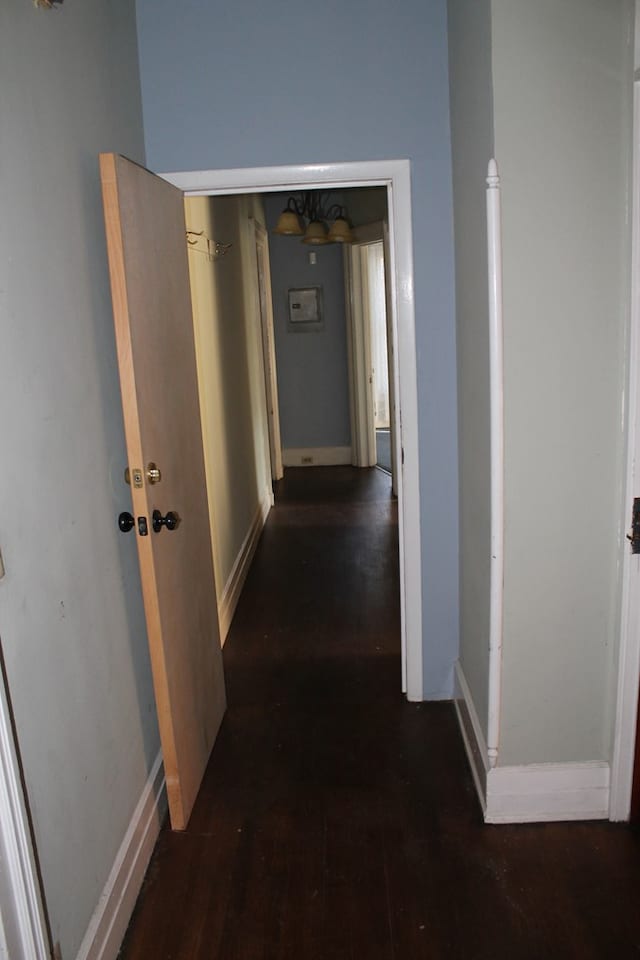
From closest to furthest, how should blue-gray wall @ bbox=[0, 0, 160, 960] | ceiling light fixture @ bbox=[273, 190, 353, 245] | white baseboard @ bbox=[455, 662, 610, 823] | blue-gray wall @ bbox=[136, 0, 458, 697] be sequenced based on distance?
blue-gray wall @ bbox=[0, 0, 160, 960] < white baseboard @ bbox=[455, 662, 610, 823] < blue-gray wall @ bbox=[136, 0, 458, 697] < ceiling light fixture @ bbox=[273, 190, 353, 245]

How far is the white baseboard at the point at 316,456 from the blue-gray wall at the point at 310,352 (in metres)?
0.05

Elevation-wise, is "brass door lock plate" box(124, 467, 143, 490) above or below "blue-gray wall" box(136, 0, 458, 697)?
below

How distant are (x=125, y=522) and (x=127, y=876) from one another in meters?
0.92

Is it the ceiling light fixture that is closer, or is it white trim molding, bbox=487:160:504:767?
white trim molding, bbox=487:160:504:767

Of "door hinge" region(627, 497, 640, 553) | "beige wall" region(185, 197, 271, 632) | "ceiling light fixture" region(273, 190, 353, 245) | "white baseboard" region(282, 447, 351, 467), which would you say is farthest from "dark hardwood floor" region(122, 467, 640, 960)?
"white baseboard" region(282, 447, 351, 467)

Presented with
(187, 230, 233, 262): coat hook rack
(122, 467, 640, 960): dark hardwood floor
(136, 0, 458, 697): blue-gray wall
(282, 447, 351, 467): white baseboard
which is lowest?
(122, 467, 640, 960): dark hardwood floor

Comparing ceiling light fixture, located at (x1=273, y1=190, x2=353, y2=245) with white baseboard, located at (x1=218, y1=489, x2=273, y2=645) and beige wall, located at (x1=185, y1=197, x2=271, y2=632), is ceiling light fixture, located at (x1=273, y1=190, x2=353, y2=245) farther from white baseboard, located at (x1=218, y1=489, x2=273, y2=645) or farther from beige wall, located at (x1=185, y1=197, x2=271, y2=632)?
white baseboard, located at (x1=218, y1=489, x2=273, y2=645)

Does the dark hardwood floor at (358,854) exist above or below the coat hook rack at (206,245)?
below

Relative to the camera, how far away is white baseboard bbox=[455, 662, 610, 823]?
7.38ft

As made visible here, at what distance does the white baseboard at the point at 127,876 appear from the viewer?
178 cm

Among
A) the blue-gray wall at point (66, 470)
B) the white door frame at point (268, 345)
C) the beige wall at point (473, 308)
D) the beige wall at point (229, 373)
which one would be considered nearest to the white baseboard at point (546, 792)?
the beige wall at point (473, 308)

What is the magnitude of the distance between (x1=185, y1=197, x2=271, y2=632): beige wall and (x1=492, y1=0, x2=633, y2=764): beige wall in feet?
5.84

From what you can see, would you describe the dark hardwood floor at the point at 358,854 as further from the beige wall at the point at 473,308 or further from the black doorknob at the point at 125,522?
the black doorknob at the point at 125,522

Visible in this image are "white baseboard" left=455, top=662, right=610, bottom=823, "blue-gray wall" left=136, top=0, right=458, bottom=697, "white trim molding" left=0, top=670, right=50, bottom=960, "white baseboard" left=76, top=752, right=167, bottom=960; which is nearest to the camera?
"white trim molding" left=0, top=670, right=50, bottom=960
